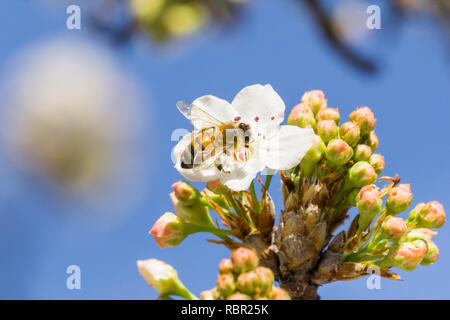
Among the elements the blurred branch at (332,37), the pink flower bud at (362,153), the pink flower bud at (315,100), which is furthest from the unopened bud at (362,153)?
the blurred branch at (332,37)

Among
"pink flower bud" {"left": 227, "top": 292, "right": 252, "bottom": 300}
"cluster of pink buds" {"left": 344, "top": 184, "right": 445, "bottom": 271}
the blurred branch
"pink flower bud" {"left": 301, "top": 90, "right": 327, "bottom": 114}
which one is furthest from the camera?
the blurred branch

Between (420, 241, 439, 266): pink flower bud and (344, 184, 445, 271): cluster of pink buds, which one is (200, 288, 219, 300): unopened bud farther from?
(420, 241, 439, 266): pink flower bud

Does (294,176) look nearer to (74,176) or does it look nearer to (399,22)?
(74,176)

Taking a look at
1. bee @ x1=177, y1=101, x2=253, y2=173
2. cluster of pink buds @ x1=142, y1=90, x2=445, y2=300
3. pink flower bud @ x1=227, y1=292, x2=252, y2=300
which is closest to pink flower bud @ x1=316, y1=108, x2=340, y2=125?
cluster of pink buds @ x1=142, y1=90, x2=445, y2=300

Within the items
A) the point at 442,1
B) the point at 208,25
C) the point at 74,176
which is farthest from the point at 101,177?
the point at 442,1

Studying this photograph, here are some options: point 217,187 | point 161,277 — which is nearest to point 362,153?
point 217,187
